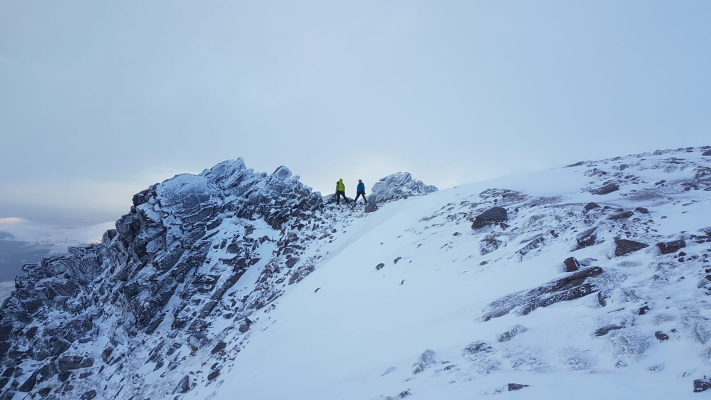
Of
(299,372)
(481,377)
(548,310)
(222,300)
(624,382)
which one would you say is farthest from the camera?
(222,300)

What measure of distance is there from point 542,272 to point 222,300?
15.2 meters

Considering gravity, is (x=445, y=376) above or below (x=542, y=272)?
below

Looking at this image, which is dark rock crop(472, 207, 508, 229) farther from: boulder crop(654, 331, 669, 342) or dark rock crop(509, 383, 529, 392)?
Result: dark rock crop(509, 383, 529, 392)

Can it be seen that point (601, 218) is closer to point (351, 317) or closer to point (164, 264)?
point (351, 317)

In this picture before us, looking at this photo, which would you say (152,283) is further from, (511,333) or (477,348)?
(511,333)

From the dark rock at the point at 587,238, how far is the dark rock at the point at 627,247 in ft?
2.34

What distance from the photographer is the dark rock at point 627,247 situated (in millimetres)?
6284

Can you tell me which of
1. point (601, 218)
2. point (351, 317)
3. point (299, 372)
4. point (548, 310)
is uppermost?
point (601, 218)

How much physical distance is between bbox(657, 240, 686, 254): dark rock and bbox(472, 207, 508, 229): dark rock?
4.76 meters

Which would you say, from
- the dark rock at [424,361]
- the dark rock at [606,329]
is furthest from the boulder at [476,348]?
the dark rock at [606,329]

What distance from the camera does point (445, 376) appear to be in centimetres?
505

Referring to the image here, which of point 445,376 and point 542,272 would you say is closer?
point 445,376

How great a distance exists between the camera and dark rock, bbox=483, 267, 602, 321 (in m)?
5.66

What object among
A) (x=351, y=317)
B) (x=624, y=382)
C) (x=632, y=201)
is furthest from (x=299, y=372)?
(x=632, y=201)
